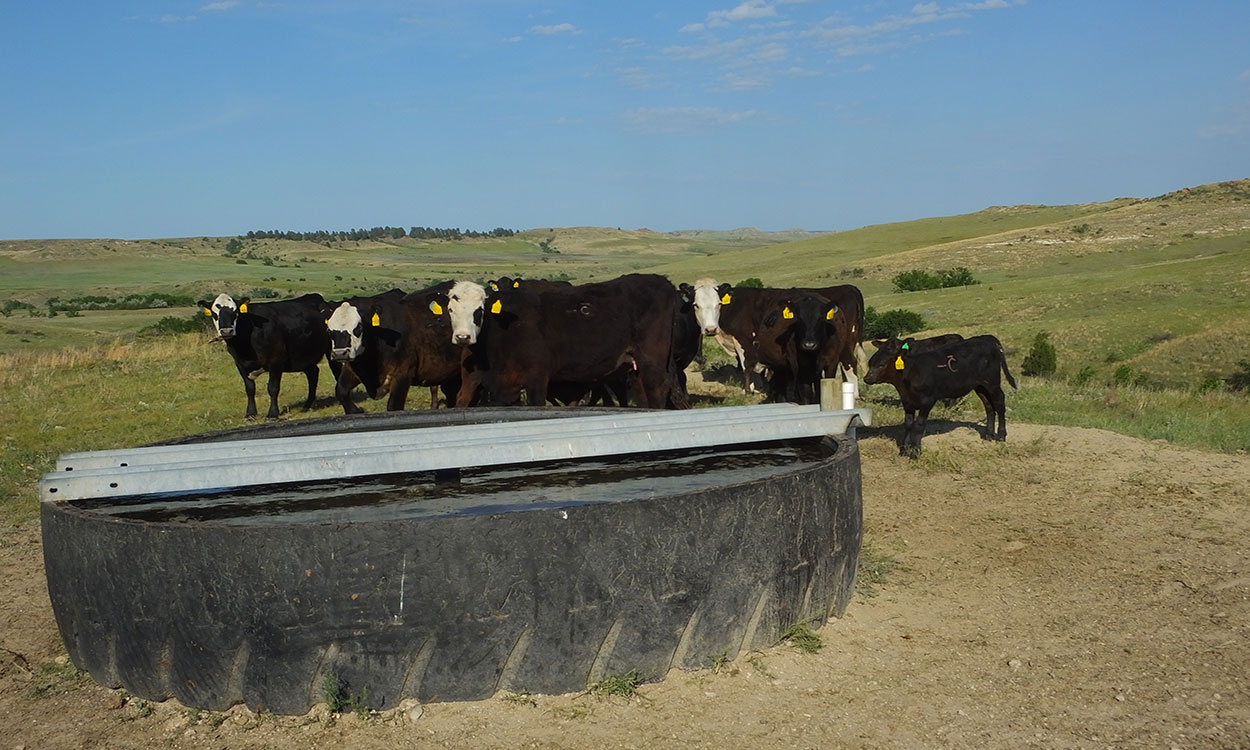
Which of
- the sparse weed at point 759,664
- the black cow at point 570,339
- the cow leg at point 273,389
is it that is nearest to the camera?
the sparse weed at point 759,664

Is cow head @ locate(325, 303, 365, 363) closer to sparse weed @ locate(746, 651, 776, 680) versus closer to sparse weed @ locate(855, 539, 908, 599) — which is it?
sparse weed @ locate(855, 539, 908, 599)

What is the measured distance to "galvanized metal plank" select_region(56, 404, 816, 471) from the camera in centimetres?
538

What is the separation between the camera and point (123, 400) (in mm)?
16125

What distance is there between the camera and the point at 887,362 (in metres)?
11.2

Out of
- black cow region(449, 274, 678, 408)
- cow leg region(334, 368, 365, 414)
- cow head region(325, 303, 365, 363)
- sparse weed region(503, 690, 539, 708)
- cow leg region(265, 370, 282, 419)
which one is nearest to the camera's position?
sparse weed region(503, 690, 539, 708)

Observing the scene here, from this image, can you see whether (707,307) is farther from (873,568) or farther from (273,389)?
(873,568)

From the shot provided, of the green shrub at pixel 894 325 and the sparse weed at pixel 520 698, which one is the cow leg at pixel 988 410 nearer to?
the sparse weed at pixel 520 698

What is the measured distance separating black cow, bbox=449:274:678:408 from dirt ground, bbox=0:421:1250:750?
4180 mm

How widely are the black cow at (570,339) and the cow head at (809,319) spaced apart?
93.0 inches

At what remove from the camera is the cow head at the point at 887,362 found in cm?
1110

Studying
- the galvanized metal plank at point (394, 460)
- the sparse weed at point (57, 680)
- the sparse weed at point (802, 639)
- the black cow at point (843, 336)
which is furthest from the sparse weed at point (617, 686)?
the black cow at point (843, 336)

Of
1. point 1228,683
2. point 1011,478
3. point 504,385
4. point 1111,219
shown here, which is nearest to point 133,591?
point 1228,683

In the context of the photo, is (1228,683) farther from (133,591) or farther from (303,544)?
(133,591)

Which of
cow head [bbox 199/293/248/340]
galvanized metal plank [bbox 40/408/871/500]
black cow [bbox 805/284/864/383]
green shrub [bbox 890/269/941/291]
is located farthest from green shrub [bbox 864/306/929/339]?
galvanized metal plank [bbox 40/408/871/500]
